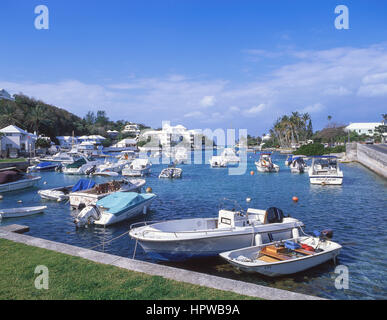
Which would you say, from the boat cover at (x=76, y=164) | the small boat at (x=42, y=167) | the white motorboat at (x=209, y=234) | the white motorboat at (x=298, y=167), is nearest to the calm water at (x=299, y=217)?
the white motorboat at (x=209, y=234)

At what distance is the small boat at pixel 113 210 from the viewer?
19650 mm

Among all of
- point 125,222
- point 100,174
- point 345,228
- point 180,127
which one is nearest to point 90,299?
point 125,222

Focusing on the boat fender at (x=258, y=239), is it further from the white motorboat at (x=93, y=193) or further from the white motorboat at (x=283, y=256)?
the white motorboat at (x=93, y=193)

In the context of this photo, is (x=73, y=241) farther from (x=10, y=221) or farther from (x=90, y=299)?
(x=90, y=299)

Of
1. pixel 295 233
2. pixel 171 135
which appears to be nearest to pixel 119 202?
pixel 295 233

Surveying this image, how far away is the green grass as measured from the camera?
750 cm

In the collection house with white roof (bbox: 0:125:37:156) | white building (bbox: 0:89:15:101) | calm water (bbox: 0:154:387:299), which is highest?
white building (bbox: 0:89:15:101)

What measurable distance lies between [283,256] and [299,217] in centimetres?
1053

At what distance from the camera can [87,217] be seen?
19750mm

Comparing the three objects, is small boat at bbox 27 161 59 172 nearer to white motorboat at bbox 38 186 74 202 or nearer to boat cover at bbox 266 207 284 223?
white motorboat at bbox 38 186 74 202

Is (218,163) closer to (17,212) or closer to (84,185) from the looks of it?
(84,185)

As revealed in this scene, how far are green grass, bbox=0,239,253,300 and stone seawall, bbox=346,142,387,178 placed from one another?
4435cm

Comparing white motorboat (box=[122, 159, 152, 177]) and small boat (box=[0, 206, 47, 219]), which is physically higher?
white motorboat (box=[122, 159, 152, 177])

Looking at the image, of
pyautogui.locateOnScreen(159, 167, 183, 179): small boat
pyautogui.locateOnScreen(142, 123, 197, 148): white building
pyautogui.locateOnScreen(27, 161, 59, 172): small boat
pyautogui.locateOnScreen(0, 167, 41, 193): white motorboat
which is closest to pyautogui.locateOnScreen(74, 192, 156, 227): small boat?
pyautogui.locateOnScreen(0, 167, 41, 193): white motorboat
